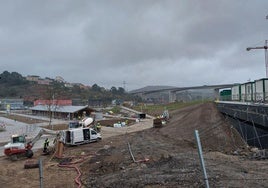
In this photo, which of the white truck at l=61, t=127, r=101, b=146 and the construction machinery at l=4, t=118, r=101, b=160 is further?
the white truck at l=61, t=127, r=101, b=146

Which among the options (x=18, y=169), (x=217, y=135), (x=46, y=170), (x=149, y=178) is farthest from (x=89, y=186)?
(x=217, y=135)

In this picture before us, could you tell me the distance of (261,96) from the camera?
31469 mm

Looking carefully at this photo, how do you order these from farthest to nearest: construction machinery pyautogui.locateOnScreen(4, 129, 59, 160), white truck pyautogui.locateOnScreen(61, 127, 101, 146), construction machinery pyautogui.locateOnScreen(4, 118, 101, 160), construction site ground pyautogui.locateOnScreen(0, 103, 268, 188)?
white truck pyautogui.locateOnScreen(61, 127, 101, 146)
construction machinery pyautogui.locateOnScreen(4, 118, 101, 160)
construction machinery pyautogui.locateOnScreen(4, 129, 59, 160)
construction site ground pyautogui.locateOnScreen(0, 103, 268, 188)

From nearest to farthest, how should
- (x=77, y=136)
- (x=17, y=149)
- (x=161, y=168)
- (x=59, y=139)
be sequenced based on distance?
(x=161, y=168)
(x=17, y=149)
(x=59, y=139)
(x=77, y=136)

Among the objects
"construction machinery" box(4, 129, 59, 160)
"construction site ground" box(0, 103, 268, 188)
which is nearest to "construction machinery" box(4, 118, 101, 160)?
"construction machinery" box(4, 129, 59, 160)

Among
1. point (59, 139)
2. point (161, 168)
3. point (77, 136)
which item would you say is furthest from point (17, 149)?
point (161, 168)

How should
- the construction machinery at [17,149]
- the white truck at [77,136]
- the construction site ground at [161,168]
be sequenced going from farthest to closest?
the white truck at [77,136] < the construction machinery at [17,149] < the construction site ground at [161,168]

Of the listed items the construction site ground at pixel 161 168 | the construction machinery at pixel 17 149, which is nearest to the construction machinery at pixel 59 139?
the construction machinery at pixel 17 149

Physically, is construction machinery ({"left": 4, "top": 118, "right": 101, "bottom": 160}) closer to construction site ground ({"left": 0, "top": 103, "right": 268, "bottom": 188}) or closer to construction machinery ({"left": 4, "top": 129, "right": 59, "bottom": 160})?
construction machinery ({"left": 4, "top": 129, "right": 59, "bottom": 160})

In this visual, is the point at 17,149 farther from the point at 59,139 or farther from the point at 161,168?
the point at 161,168

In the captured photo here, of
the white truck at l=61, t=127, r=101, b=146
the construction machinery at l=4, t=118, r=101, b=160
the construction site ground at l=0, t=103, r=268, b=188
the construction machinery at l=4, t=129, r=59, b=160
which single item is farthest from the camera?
the white truck at l=61, t=127, r=101, b=146

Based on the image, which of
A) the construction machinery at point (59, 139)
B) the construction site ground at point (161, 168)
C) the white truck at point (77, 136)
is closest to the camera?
the construction site ground at point (161, 168)

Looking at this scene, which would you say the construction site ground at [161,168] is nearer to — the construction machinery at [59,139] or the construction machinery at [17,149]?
the construction machinery at [17,149]

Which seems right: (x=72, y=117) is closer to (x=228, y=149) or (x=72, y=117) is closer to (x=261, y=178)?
(x=228, y=149)
